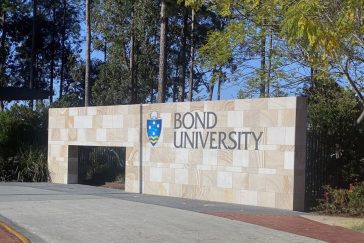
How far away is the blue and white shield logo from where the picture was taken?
20031mm

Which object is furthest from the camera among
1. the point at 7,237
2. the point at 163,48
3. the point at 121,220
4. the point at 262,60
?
the point at 163,48

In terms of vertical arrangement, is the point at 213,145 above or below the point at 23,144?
above

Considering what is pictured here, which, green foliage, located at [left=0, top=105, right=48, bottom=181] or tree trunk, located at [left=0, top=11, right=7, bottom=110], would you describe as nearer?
green foliage, located at [left=0, top=105, right=48, bottom=181]

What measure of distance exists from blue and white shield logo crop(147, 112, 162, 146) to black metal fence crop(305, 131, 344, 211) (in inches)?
211

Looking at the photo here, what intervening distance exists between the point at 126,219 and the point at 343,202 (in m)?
5.71

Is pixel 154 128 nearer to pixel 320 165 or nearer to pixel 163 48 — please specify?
pixel 320 165

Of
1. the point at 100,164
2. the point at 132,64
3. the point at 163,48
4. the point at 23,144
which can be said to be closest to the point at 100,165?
the point at 100,164

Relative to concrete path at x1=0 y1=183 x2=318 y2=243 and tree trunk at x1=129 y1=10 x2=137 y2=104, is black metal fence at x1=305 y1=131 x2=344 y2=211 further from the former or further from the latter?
tree trunk at x1=129 y1=10 x2=137 y2=104

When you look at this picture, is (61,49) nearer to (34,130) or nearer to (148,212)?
(34,130)

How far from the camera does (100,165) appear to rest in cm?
2627

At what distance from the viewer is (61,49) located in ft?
171

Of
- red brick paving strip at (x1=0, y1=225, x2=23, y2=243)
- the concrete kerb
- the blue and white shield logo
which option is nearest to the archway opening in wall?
the blue and white shield logo

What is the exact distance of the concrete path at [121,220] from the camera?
444 inches

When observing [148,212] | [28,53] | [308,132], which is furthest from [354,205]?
[28,53]
